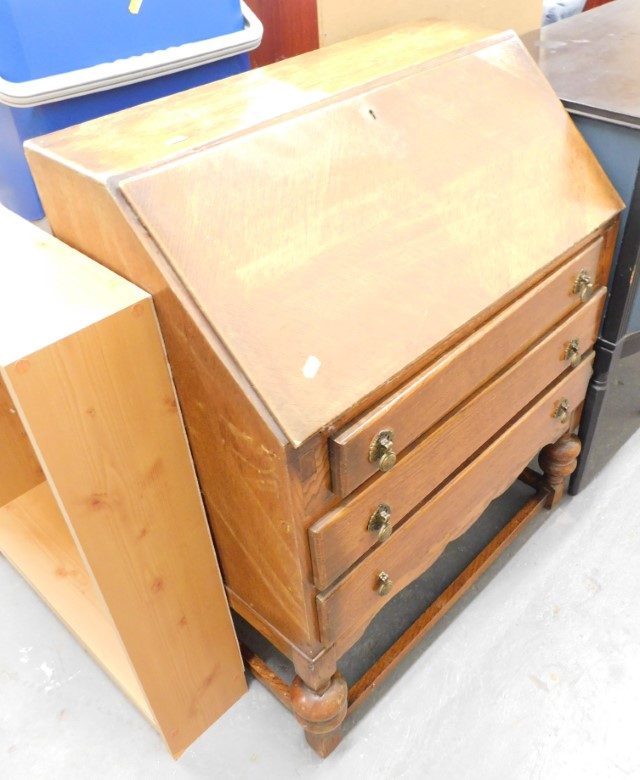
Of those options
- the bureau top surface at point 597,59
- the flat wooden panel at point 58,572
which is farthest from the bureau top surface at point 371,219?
the flat wooden panel at point 58,572

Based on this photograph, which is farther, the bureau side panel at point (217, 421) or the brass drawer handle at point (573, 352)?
the brass drawer handle at point (573, 352)

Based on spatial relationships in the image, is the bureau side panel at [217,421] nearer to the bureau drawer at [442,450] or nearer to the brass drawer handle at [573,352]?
the bureau drawer at [442,450]

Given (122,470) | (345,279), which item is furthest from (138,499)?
(345,279)

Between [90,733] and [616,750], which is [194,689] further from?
[616,750]

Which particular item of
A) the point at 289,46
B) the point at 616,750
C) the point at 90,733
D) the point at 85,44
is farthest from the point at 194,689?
the point at 289,46

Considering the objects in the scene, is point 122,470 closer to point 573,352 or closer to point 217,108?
point 217,108

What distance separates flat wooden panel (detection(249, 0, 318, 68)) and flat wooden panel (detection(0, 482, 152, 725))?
1.19 metres

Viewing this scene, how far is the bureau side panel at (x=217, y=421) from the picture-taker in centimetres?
82

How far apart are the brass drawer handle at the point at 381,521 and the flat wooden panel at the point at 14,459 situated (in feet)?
2.83

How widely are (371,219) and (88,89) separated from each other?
52 cm

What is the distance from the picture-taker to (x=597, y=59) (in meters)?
1.46

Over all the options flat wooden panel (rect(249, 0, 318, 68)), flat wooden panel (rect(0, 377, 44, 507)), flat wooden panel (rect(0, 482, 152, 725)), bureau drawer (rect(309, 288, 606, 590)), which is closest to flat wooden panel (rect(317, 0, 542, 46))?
flat wooden panel (rect(249, 0, 318, 68))

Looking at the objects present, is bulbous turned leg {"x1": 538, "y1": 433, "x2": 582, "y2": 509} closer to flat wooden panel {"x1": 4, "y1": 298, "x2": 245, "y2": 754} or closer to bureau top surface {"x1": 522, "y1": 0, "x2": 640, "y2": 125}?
bureau top surface {"x1": 522, "y1": 0, "x2": 640, "y2": 125}

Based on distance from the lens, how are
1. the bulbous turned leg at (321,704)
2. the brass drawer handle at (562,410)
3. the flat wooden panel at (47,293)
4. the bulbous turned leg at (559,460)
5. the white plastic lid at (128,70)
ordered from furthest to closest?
the bulbous turned leg at (559,460) → the brass drawer handle at (562,410) → the bulbous turned leg at (321,704) → the white plastic lid at (128,70) → the flat wooden panel at (47,293)
